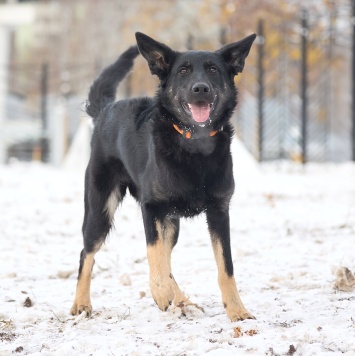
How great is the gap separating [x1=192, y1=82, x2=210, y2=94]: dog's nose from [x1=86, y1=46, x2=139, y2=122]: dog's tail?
54.6 inches

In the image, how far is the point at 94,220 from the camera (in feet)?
14.7

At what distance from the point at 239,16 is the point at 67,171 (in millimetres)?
8723

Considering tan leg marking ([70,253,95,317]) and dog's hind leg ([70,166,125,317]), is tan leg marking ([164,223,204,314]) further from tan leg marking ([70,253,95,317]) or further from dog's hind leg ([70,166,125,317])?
tan leg marking ([70,253,95,317])

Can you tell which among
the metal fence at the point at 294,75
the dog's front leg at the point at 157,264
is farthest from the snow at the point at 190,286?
the metal fence at the point at 294,75

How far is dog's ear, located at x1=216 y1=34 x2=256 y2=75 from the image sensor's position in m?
4.23

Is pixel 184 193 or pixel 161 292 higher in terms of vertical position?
pixel 184 193

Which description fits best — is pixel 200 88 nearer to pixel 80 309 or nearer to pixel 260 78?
pixel 80 309

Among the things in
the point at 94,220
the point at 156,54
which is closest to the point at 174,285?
the point at 94,220

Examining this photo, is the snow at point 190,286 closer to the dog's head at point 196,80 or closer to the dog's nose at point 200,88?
the dog's head at point 196,80

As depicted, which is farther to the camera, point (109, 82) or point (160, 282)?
point (109, 82)

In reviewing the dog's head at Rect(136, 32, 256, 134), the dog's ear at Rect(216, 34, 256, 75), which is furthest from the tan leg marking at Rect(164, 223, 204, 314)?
the dog's ear at Rect(216, 34, 256, 75)

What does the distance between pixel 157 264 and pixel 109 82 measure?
1.87m

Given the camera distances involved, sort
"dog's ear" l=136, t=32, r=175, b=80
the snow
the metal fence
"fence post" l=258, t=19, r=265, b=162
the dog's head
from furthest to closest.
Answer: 1. the metal fence
2. "fence post" l=258, t=19, r=265, b=162
3. "dog's ear" l=136, t=32, r=175, b=80
4. the dog's head
5. the snow

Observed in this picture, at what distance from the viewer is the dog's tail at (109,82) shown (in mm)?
5125
